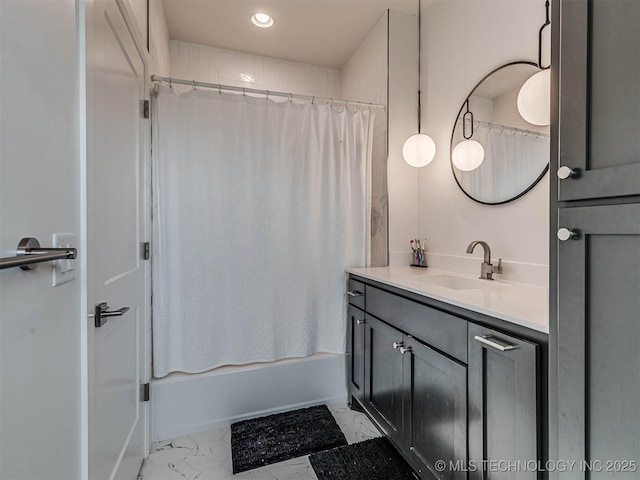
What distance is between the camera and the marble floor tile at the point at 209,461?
4.83 feet

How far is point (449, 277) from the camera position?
5.93ft

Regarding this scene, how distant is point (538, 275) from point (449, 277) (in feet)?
1.53

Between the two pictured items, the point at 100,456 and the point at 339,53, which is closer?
the point at 100,456

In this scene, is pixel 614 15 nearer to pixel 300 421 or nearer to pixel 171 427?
pixel 300 421

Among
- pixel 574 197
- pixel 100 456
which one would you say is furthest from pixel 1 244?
pixel 574 197

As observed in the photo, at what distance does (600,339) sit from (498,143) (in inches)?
50.1

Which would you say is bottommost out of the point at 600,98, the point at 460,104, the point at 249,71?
the point at 600,98

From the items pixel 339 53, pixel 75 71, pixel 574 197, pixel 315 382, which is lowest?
pixel 315 382

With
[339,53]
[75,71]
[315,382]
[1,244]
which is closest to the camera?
[1,244]

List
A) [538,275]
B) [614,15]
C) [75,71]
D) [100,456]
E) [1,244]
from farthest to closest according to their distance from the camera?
[538,275], [100,456], [75,71], [614,15], [1,244]

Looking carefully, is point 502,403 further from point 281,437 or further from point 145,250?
point 145,250

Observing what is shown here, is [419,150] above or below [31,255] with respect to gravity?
above

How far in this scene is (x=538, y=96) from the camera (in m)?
1.36

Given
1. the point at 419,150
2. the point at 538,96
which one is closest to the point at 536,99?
the point at 538,96
